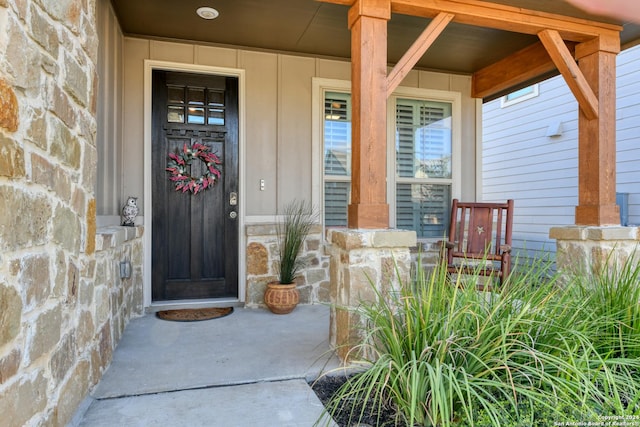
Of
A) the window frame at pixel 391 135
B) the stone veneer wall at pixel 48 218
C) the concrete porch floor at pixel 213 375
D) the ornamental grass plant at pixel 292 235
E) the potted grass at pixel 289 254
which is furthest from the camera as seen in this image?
the window frame at pixel 391 135

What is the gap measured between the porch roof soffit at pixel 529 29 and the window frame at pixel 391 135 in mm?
912

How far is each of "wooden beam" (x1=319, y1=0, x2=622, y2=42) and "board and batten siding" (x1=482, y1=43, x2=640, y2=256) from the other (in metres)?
2.07

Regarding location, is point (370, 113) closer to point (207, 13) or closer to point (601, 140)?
point (207, 13)

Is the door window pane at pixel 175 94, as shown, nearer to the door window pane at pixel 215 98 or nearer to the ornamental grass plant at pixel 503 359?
the door window pane at pixel 215 98

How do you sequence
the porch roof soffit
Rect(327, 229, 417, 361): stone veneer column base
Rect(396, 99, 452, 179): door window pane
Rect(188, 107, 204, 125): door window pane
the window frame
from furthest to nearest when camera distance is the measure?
Rect(396, 99, 452, 179): door window pane
the window frame
Rect(188, 107, 204, 125): door window pane
the porch roof soffit
Rect(327, 229, 417, 361): stone veneer column base

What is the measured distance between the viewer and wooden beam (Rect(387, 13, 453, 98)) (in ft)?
8.48

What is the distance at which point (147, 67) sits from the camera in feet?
11.9

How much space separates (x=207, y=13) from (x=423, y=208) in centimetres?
289

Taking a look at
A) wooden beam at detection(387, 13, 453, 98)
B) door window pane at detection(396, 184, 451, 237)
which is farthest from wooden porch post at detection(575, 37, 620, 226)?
door window pane at detection(396, 184, 451, 237)

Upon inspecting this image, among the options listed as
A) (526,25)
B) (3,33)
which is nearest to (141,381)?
(3,33)

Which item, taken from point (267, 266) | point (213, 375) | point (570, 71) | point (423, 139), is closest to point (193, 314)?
point (267, 266)

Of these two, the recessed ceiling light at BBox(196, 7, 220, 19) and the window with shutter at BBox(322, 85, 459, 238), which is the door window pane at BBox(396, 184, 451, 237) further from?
the recessed ceiling light at BBox(196, 7, 220, 19)

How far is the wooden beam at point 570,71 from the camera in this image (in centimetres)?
307

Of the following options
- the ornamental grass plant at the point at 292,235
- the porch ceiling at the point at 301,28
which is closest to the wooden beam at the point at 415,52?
the porch ceiling at the point at 301,28
